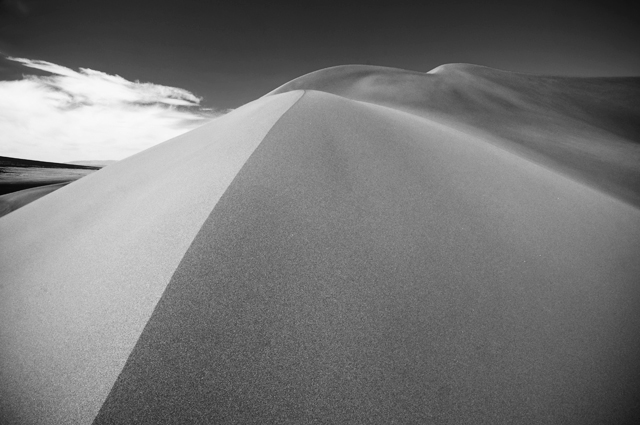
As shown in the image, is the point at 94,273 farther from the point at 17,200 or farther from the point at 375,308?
the point at 17,200

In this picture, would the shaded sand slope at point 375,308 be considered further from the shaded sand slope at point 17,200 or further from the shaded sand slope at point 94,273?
the shaded sand slope at point 17,200

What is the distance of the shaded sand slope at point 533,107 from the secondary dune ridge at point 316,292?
6092 mm

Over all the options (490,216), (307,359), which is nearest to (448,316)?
(307,359)

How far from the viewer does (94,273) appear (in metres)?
2.76

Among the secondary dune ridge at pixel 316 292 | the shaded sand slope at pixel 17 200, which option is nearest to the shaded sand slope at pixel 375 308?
the secondary dune ridge at pixel 316 292

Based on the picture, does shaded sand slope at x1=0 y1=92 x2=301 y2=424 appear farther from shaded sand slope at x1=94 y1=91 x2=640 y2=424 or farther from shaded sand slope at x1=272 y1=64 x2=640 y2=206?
shaded sand slope at x1=272 y1=64 x2=640 y2=206

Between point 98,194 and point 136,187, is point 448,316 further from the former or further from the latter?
point 98,194

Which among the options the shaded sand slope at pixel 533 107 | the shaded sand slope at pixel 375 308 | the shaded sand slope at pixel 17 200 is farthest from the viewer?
the shaded sand slope at pixel 17 200

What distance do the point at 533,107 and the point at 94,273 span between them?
20.0 metres

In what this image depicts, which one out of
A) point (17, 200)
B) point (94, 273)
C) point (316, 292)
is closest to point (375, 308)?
point (316, 292)

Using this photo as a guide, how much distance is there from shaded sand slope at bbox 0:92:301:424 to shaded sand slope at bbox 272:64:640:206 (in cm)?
943

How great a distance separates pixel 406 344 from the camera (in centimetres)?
232

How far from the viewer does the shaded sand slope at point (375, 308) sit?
75.9 inches

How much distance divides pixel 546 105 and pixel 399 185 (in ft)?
60.5
